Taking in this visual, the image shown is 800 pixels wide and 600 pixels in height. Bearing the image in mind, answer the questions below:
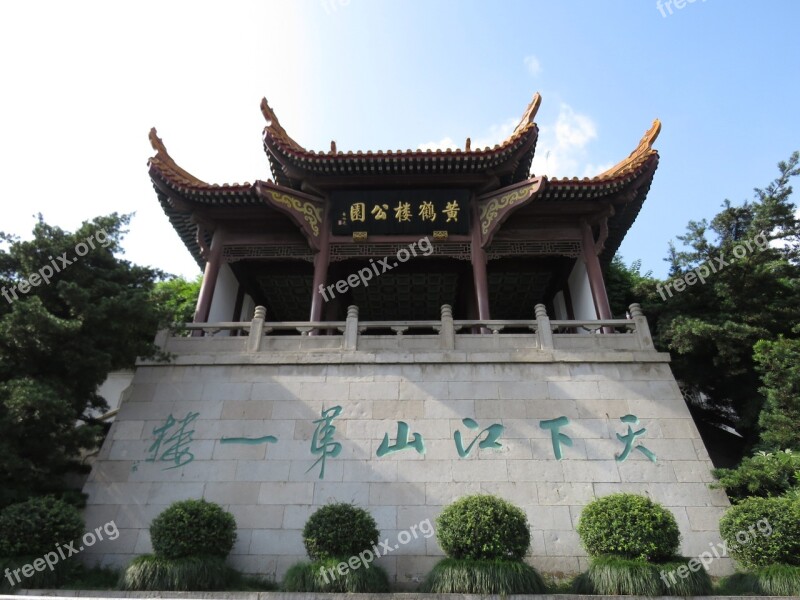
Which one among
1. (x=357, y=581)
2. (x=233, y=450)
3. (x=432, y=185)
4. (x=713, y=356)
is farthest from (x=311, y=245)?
(x=713, y=356)

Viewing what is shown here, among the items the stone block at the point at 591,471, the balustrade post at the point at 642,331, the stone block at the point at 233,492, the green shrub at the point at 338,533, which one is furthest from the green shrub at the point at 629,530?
the stone block at the point at 233,492

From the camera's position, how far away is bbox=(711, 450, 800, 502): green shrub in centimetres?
730

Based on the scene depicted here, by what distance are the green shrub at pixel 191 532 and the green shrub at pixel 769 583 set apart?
565 centimetres

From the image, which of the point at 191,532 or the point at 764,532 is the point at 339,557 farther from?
the point at 764,532

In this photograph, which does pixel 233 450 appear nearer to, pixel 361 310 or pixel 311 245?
pixel 311 245

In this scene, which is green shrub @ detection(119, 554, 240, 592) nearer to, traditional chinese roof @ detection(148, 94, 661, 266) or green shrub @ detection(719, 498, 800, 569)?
green shrub @ detection(719, 498, 800, 569)

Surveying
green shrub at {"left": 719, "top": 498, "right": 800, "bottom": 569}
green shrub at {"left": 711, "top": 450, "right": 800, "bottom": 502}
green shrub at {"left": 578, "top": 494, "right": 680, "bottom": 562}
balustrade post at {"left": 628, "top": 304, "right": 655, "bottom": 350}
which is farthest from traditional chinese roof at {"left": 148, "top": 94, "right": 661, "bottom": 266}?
green shrub at {"left": 719, "top": 498, "right": 800, "bottom": 569}

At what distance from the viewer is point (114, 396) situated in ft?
37.8

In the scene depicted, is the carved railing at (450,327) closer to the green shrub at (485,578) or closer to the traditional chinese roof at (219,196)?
the traditional chinese roof at (219,196)

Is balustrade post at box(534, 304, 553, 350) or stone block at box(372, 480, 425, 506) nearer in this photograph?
stone block at box(372, 480, 425, 506)

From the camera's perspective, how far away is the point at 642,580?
5.61m

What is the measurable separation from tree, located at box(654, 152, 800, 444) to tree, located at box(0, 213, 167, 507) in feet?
31.6

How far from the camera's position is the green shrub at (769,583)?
5617 mm

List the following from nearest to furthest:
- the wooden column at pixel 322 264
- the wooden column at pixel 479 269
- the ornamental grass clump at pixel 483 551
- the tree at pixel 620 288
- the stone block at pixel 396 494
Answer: the ornamental grass clump at pixel 483 551 → the stone block at pixel 396 494 → the wooden column at pixel 479 269 → the wooden column at pixel 322 264 → the tree at pixel 620 288
